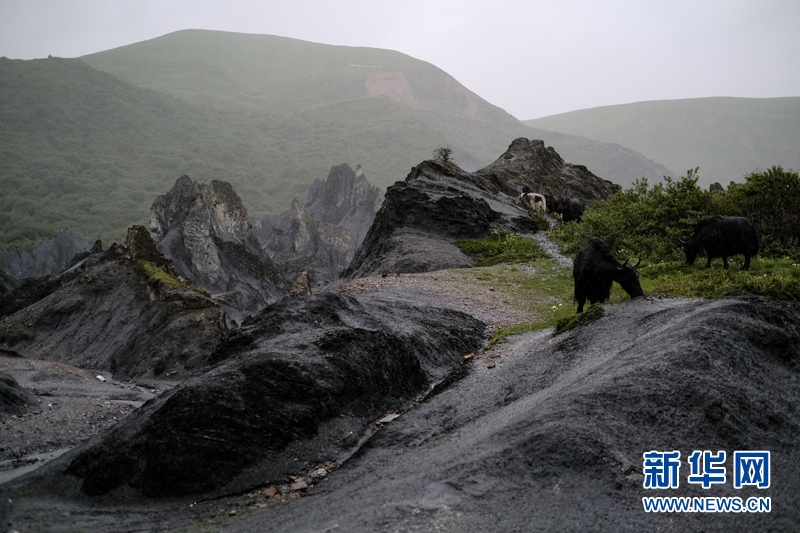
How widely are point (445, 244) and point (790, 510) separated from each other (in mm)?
25597

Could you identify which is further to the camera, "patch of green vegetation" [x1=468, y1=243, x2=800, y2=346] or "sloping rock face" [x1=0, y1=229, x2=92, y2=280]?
"sloping rock face" [x1=0, y1=229, x2=92, y2=280]

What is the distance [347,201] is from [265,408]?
123 meters

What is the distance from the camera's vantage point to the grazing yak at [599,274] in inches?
548

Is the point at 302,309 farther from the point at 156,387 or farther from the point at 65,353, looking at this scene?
the point at 65,353

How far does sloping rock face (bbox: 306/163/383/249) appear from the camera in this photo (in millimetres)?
126375

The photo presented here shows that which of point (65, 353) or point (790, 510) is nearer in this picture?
point (790, 510)

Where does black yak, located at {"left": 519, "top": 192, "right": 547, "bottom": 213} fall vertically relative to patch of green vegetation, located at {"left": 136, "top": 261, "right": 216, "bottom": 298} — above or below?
above

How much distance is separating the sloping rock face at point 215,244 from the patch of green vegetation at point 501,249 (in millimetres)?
30306

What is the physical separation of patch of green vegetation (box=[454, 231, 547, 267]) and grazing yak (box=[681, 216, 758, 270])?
9574mm

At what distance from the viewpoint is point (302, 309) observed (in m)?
11.9

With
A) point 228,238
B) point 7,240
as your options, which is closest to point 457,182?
point 228,238

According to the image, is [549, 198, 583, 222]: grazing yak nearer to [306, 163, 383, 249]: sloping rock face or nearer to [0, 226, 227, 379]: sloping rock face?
[0, 226, 227, 379]: sloping rock face

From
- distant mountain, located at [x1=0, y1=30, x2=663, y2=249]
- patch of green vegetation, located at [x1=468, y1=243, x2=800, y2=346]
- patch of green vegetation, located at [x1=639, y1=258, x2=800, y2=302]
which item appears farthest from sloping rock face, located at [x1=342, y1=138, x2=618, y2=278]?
distant mountain, located at [x1=0, y1=30, x2=663, y2=249]

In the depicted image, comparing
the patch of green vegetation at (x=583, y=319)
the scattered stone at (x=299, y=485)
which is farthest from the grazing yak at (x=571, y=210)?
the scattered stone at (x=299, y=485)
